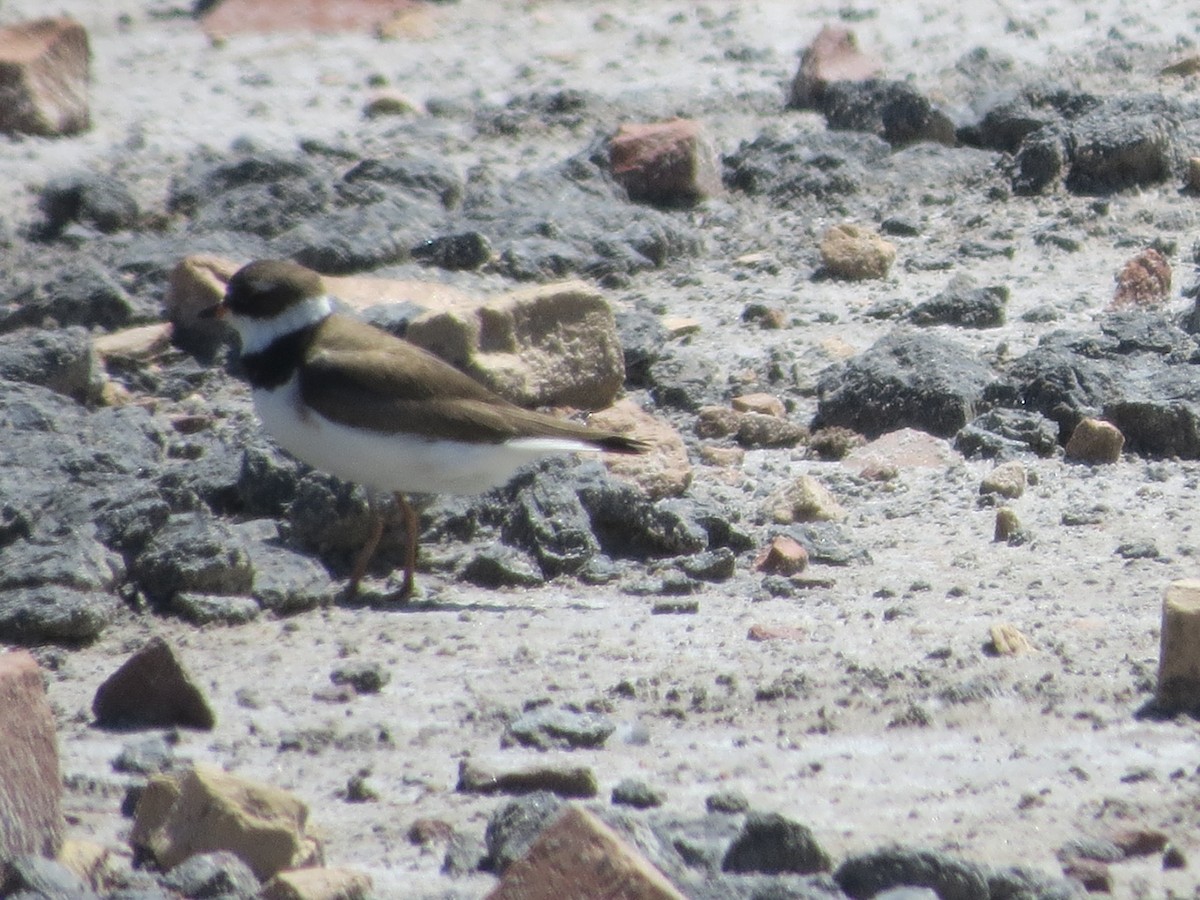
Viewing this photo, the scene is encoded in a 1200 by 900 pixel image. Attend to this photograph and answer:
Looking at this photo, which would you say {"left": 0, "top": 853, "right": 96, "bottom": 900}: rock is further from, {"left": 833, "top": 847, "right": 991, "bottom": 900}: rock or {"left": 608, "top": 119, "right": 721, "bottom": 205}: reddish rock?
{"left": 608, "top": 119, "right": 721, "bottom": 205}: reddish rock

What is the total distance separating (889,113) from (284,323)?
433 cm

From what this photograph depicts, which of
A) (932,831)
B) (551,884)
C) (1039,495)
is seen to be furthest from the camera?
(1039,495)

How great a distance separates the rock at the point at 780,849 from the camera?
3.40 meters

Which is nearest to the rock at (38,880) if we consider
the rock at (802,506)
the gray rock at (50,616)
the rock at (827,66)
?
the gray rock at (50,616)

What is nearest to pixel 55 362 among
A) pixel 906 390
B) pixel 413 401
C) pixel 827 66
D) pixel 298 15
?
pixel 413 401

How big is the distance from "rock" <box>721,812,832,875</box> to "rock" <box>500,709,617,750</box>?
0.83m

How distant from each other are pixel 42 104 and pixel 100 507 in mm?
4719

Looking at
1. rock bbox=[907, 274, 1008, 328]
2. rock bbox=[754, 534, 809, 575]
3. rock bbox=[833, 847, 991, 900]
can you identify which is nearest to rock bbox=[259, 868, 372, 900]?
rock bbox=[833, 847, 991, 900]

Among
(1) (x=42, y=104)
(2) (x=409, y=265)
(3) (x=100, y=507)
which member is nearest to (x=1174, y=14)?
(2) (x=409, y=265)

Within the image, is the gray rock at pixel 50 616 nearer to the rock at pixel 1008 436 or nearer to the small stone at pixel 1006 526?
the small stone at pixel 1006 526

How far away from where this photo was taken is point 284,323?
594 centimetres

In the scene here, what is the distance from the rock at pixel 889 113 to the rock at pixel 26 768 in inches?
259

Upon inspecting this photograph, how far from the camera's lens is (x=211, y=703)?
4.48 metres

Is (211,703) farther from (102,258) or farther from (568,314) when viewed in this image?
(102,258)
